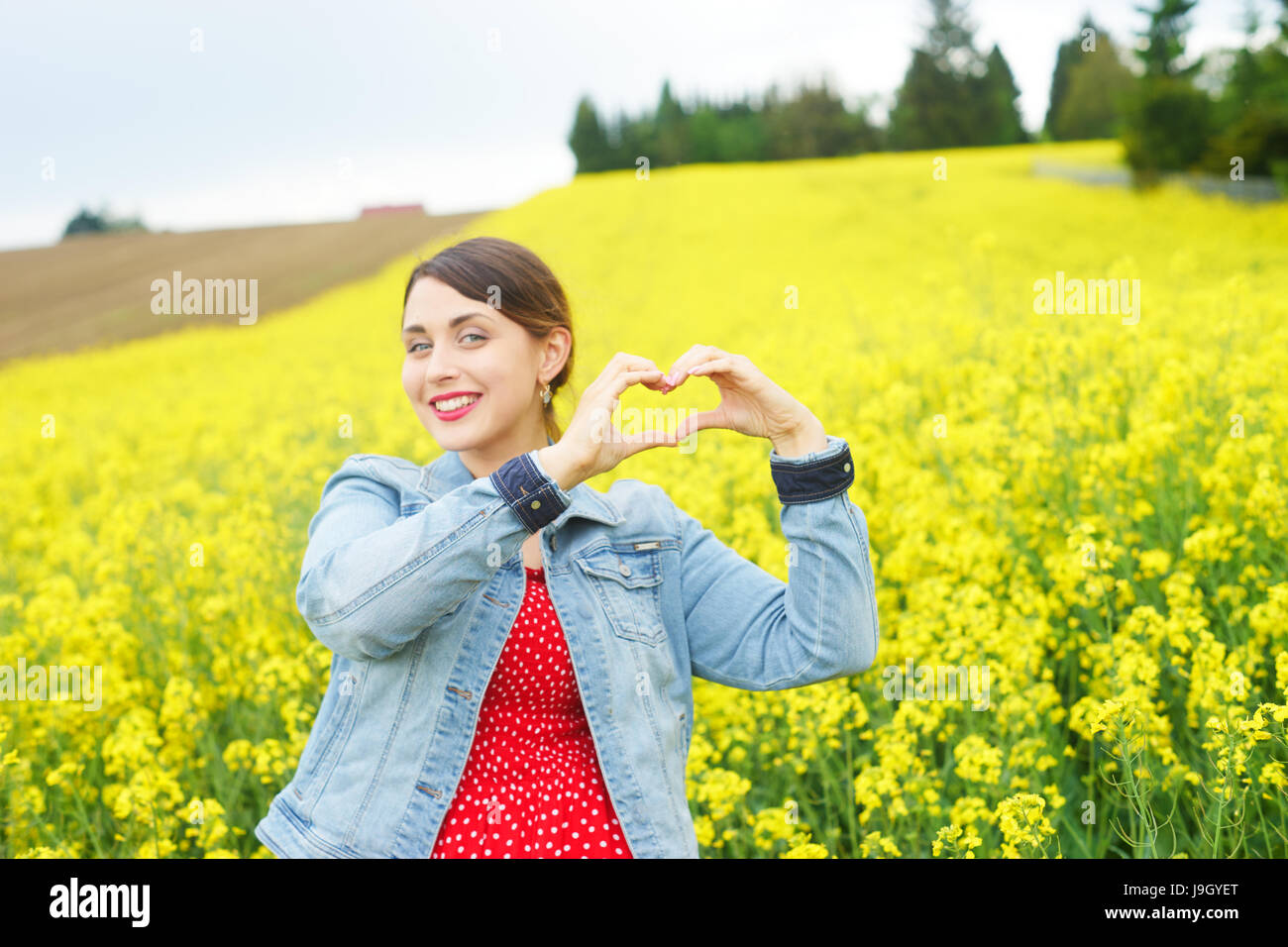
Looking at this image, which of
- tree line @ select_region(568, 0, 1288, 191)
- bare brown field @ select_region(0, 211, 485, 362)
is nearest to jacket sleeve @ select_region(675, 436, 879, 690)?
bare brown field @ select_region(0, 211, 485, 362)

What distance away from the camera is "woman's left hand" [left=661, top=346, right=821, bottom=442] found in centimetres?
162

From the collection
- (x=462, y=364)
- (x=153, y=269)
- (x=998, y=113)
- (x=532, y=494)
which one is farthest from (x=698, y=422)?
(x=153, y=269)

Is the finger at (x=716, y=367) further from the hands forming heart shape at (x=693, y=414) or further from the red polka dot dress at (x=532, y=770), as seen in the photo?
the red polka dot dress at (x=532, y=770)

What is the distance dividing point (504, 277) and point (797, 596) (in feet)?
2.59

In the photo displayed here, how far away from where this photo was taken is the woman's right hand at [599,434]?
1.50 m

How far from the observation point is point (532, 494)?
4.99 ft

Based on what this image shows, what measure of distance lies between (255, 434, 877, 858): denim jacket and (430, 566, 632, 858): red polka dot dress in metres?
0.03

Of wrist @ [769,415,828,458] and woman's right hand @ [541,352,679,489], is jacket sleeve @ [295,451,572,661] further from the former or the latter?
wrist @ [769,415,828,458]

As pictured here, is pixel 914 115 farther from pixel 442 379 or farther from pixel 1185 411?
pixel 442 379

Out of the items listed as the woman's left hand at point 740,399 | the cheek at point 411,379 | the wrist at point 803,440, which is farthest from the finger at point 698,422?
the cheek at point 411,379

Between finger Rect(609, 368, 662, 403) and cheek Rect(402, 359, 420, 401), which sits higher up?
cheek Rect(402, 359, 420, 401)

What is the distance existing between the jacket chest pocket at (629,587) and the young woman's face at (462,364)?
31cm
